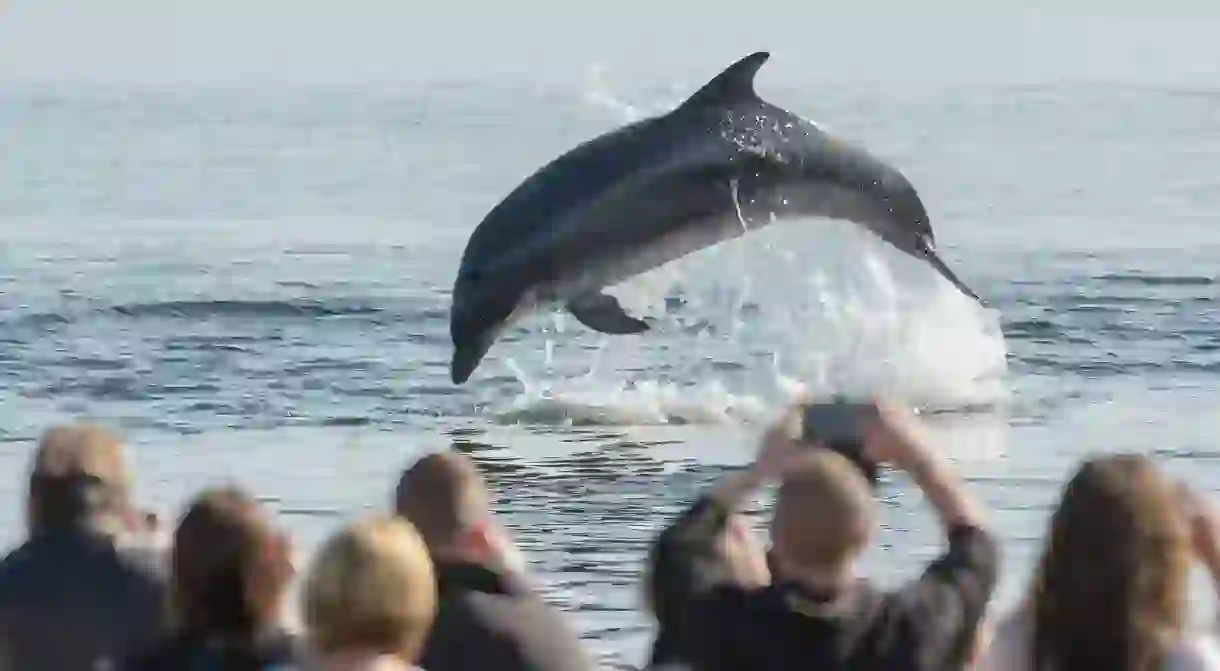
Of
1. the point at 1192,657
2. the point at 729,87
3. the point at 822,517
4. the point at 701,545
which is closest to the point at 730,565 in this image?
the point at 701,545

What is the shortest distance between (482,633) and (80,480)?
1.20 metres

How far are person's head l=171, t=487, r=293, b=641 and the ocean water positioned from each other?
5.44m

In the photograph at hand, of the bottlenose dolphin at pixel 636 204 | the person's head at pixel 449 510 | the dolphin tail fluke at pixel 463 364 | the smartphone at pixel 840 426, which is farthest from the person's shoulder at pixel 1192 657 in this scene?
the dolphin tail fluke at pixel 463 364

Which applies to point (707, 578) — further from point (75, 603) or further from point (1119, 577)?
point (75, 603)

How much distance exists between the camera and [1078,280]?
110ft

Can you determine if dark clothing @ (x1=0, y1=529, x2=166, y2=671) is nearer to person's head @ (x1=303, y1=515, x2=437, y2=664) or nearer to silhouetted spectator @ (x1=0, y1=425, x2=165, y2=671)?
silhouetted spectator @ (x1=0, y1=425, x2=165, y2=671)

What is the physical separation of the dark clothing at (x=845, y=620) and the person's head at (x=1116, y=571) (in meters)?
0.40

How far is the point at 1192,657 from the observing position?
21.1 feet

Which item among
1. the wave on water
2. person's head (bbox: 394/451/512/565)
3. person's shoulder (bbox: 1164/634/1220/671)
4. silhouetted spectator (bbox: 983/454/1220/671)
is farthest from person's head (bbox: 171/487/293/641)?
the wave on water

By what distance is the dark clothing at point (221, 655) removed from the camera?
6.83 m

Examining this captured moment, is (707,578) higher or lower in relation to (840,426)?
lower

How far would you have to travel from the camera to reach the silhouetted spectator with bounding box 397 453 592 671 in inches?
300

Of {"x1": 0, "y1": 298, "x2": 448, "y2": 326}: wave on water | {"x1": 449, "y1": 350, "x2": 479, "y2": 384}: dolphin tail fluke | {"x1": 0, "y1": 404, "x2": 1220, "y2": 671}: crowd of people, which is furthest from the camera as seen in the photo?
{"x1": 0, "y1": 298, "x2": 448, "y2": 326}: wave on water

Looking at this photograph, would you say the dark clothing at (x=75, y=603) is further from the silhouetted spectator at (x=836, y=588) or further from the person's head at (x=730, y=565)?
the silhouetted spectator at (x=836, y=588)
